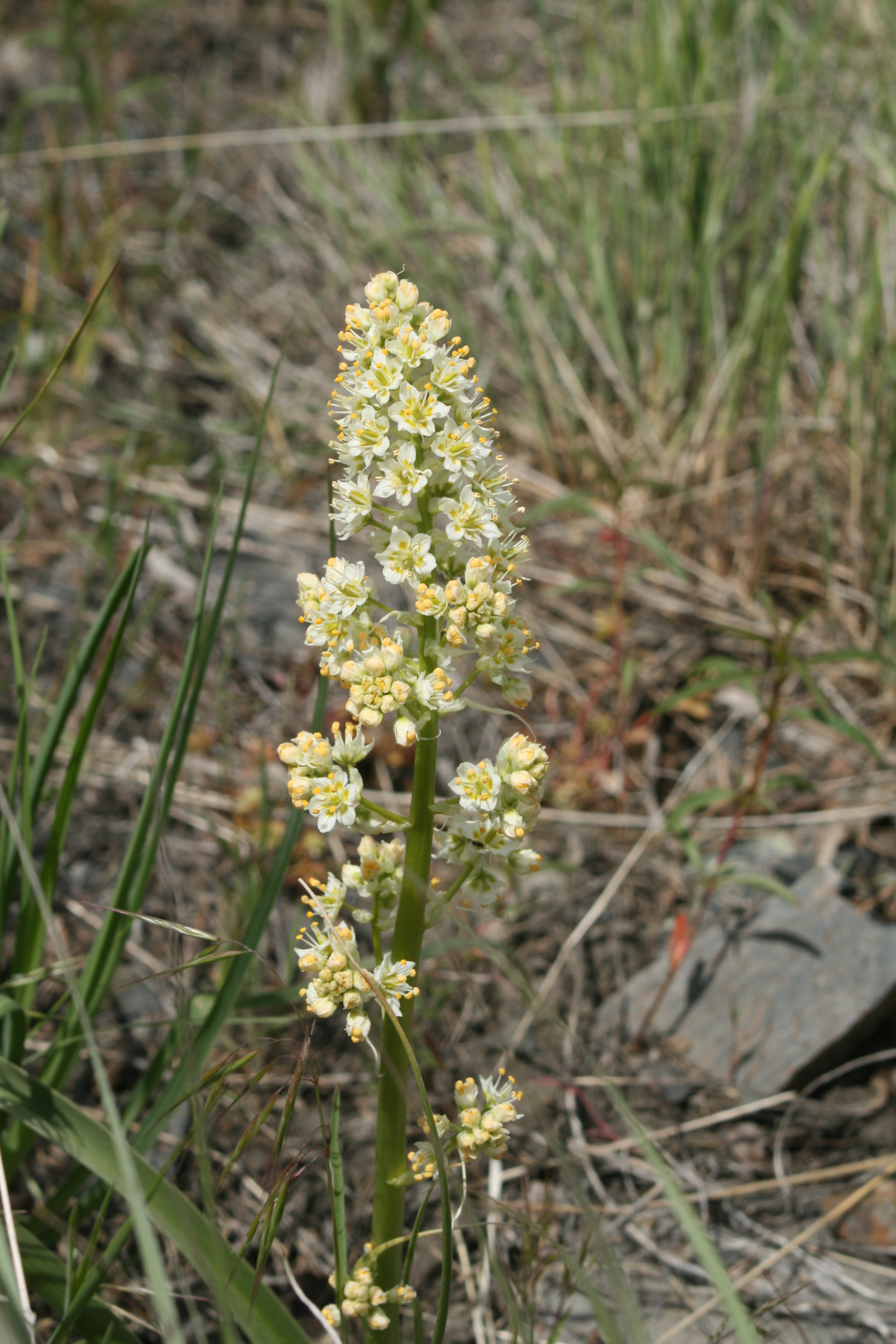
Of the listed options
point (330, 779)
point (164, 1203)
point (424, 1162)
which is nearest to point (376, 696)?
point (330, 779)

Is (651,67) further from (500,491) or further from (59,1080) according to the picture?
(59,1080)

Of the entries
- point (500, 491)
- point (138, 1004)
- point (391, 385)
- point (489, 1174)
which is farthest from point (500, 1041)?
point (391, 385)

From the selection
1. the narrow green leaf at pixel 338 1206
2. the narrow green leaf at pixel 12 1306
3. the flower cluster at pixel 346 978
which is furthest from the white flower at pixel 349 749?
the narrow green leaf at pixel 12 1306

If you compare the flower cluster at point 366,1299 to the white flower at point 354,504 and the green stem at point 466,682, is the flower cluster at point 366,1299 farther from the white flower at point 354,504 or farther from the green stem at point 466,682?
the white flower at point 354,504

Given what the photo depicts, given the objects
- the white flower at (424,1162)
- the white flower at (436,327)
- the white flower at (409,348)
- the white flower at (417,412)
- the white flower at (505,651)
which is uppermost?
the white flower at (436,327)

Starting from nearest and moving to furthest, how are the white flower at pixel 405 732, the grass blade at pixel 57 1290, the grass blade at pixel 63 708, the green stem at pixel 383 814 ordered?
the white flower at pixel 405 732, the green stem at pixel 383 814, the grass blade at pixel 57 1290, the grass blade at pixel 63 708

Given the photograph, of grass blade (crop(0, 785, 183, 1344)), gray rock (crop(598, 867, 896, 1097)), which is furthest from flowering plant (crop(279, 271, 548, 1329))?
gray rock (crop(598, 867, 896, 1097))
